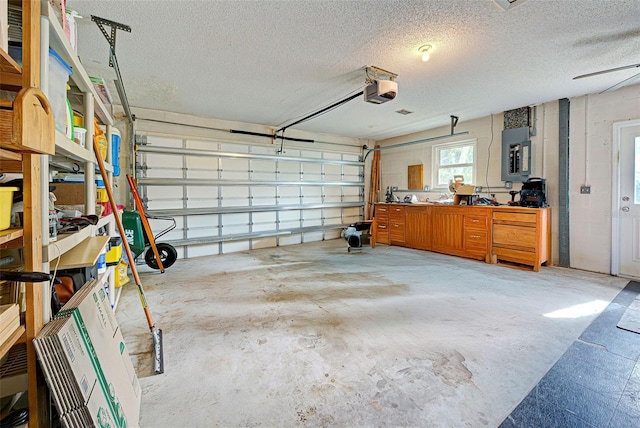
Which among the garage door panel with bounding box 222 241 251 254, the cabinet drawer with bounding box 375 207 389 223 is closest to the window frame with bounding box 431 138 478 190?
the cabinet drawer with bounding box 375 207 389 223

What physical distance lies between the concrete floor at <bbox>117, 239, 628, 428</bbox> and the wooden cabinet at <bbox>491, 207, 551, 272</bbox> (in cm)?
38

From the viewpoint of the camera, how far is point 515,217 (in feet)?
14.9

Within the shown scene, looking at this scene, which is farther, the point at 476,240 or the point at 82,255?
the point at 476,240

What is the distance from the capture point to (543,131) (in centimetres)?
479

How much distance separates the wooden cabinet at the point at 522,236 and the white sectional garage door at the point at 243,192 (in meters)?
3.79

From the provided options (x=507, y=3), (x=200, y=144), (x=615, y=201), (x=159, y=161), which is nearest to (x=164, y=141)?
(x=159, y=161)

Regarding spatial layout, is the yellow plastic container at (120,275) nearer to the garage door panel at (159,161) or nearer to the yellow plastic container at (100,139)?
the yellow plastic container at (100,139)

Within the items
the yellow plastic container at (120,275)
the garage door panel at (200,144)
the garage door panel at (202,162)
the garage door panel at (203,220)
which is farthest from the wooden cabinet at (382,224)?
the yellow plastic container at (120,275)

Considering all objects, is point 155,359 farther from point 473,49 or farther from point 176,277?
point 473,49

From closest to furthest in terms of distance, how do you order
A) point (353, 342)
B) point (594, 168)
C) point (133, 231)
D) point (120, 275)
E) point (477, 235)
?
point (353, 342) < point (120, 275) < point (133, 231) < point (594, 168) < point (477, 235)

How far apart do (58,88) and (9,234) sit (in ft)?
2.98

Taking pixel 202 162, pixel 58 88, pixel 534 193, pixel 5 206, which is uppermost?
pixel 202 162

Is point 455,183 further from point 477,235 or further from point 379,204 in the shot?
point 379,204

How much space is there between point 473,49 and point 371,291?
2.86 m
